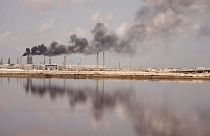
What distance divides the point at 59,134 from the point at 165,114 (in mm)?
9707

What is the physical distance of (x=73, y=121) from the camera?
22828mm

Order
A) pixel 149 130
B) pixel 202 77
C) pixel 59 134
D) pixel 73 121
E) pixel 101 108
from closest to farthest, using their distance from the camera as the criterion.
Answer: pixel 59 134 < pixel 149 130 < pixel 73 121 < pixel 101 108 < pixel 202 77

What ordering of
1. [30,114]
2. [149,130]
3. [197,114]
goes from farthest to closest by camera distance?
[197,114] < [30,114] < [149,130]

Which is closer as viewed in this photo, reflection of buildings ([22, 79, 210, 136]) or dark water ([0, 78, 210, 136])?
dark water ([0, 78, 210, 136])

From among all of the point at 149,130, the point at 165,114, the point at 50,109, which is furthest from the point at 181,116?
the point at 50,109

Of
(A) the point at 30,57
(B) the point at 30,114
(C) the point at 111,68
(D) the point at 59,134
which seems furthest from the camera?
(C) the point at 111,68

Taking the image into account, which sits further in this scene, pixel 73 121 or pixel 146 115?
pixel 146 115

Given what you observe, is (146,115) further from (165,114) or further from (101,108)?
(101,108)

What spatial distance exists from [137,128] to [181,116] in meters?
→ 5.89

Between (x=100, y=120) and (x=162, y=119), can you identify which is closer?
(x=100, y=120)

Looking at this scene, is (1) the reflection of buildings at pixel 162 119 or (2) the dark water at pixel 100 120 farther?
(1) the reflection of buildings at pixel 162 119

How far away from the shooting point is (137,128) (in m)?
21.0

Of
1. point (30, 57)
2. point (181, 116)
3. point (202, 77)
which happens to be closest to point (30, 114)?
point (181, 116)

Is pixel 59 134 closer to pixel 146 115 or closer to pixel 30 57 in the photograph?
pixel 146 115
